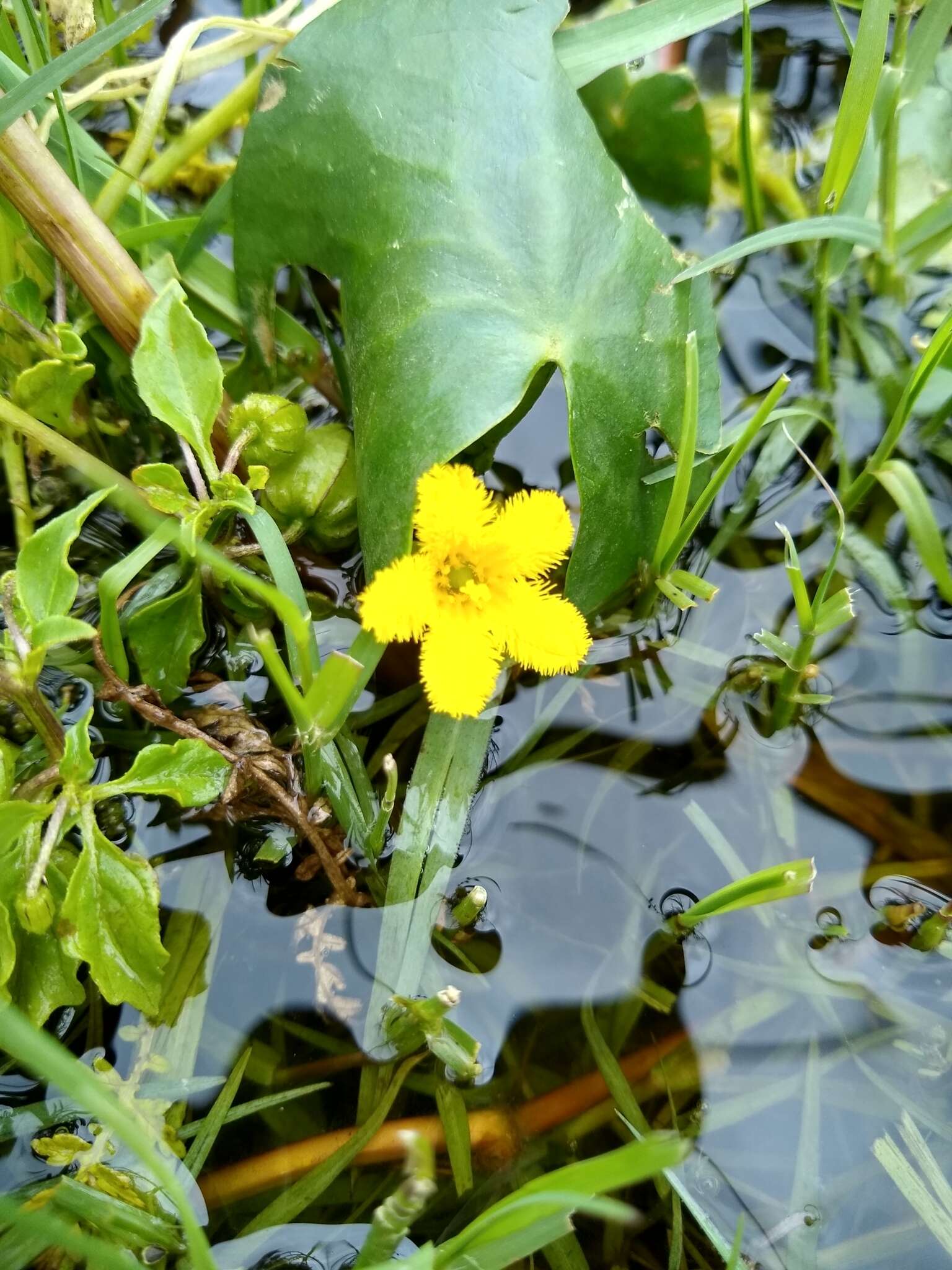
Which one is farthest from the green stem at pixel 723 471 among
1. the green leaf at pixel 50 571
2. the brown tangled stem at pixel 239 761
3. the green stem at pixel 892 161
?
the green leaf at pixel 50 571

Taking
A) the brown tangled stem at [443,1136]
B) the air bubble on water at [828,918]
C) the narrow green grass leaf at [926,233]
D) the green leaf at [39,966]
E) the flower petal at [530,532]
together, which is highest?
the narrow green grass leaf at [926,233]

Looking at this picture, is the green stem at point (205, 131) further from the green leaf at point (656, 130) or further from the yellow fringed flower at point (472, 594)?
the yellow fringed flower at point (472, 594)

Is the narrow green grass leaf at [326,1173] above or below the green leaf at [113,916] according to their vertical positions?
below

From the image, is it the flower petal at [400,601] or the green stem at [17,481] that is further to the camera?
the green stem at [17,481]

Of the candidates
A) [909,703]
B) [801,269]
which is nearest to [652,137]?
[801,269]

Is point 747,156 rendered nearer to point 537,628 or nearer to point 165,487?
point 537,628

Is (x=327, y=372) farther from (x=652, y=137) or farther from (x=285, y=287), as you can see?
(x=652, y=137)
